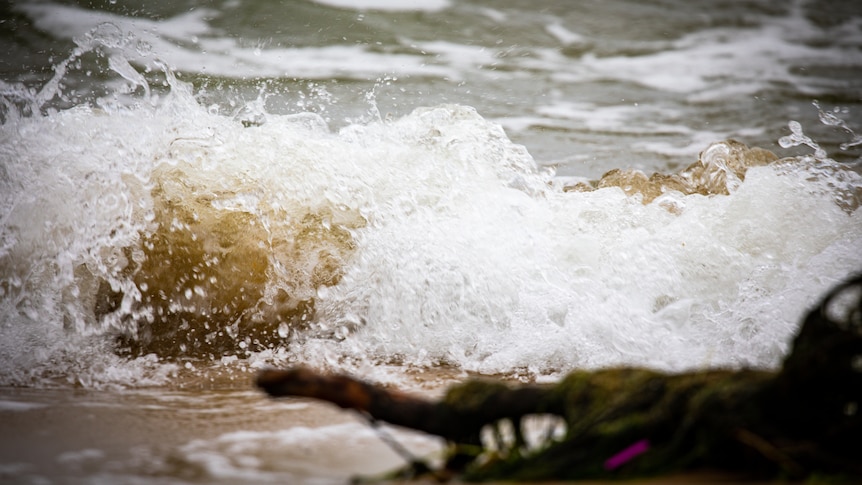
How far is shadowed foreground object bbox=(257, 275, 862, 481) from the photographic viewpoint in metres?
0.91

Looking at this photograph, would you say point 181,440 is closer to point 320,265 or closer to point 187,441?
point 187,441

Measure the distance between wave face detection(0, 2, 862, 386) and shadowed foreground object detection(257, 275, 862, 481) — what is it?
1.32 meters

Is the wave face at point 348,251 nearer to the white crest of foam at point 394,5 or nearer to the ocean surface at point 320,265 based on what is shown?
the ocean surface at point 320,265

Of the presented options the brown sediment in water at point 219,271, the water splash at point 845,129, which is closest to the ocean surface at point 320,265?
the brown sediment in water at point 219,271

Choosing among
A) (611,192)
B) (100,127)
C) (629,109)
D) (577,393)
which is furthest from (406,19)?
(577,393)

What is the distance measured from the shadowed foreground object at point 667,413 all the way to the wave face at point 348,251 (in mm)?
1318

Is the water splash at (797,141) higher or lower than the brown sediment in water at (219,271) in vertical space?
higher

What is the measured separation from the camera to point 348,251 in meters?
3.10

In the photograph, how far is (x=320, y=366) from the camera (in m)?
2.50

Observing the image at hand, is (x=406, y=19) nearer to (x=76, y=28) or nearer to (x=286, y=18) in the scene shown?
(x=286, y=18)

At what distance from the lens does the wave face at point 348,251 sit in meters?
2.54

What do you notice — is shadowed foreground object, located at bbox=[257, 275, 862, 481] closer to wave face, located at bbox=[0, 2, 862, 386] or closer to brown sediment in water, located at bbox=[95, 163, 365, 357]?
wave face, located at bbox=[0, 2, 862, 386]

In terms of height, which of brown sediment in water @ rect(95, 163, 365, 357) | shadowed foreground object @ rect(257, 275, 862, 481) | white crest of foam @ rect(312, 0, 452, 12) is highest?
white crest of foam @ rect(312, 0, 452, 12)

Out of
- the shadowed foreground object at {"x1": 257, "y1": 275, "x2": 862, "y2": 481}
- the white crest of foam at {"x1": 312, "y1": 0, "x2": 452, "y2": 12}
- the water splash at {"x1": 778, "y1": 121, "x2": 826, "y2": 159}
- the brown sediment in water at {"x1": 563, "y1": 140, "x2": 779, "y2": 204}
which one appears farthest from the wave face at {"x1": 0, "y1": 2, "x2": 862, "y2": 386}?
the white crest of foam at {"x1": 312, "y1": 0, "x2": 452, "y2": 12}
